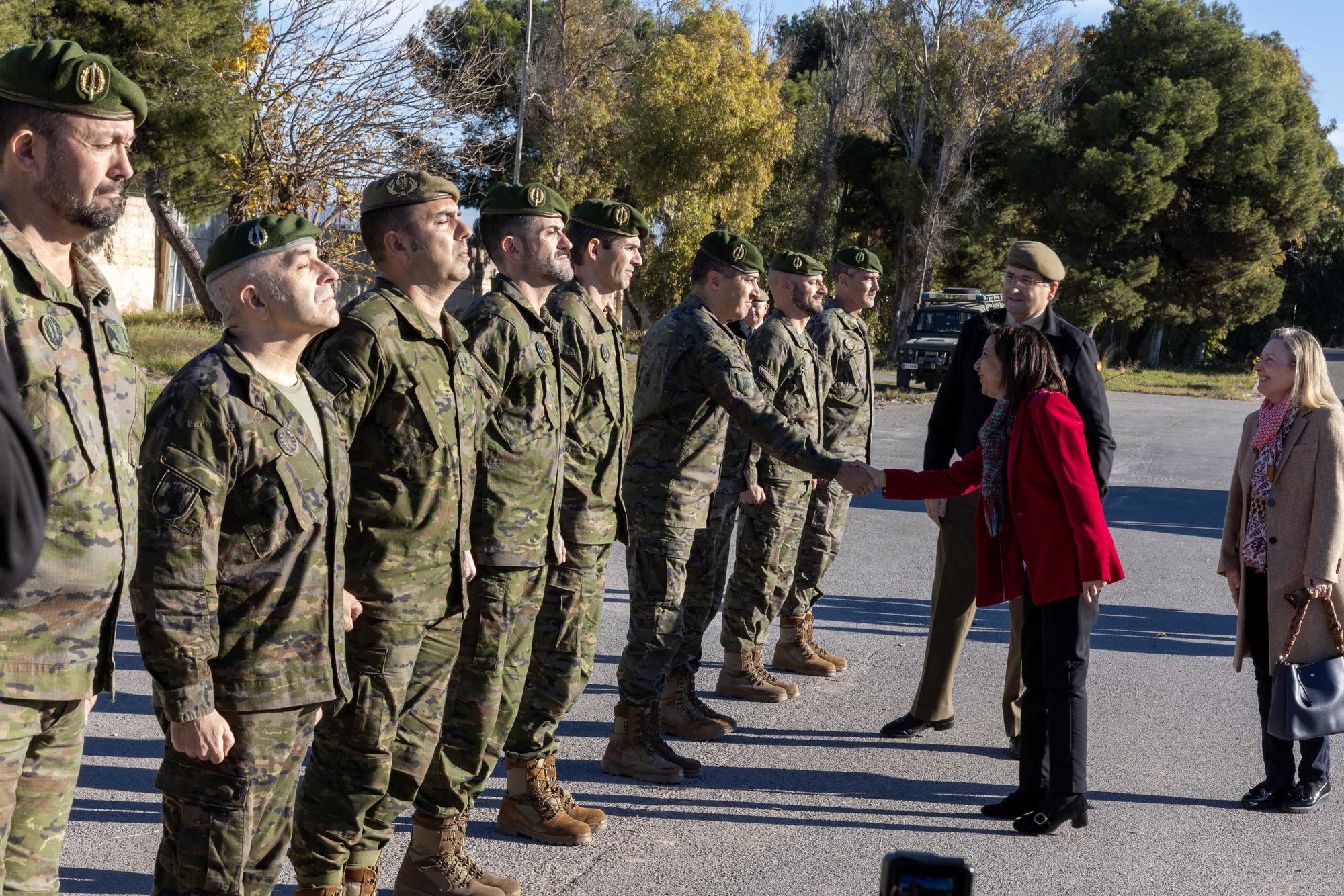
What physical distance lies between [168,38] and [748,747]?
615 inches

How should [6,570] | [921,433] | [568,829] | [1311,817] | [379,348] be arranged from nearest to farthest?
[6,570]
[379,348]
[568,829]
[1311,817]
[921,433]

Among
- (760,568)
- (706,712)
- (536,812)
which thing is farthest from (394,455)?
(760,568)

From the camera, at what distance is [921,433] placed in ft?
66.8

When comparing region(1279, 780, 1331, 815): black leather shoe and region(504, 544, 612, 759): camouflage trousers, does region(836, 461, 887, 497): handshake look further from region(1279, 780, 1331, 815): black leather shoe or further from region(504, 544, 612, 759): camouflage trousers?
region(1279, 780, 1331, 815): black leather shoe

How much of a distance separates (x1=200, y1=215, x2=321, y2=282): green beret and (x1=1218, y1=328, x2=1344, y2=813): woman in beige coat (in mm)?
4079

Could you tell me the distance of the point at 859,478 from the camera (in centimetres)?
550

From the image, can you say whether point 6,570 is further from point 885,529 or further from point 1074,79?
point 1074,79

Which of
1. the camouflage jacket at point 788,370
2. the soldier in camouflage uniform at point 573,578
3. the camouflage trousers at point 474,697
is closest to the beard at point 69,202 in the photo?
the camouflage trousers at point 474,697

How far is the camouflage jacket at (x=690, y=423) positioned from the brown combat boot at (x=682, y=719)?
3.03 ft

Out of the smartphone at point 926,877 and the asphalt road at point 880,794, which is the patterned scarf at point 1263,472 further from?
the smartphone at point 926,877

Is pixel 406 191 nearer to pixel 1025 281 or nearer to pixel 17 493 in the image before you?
pixel 17 493

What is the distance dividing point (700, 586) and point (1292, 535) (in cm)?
258

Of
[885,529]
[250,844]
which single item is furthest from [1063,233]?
[250,844]

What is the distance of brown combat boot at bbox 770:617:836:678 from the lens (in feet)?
23.1
